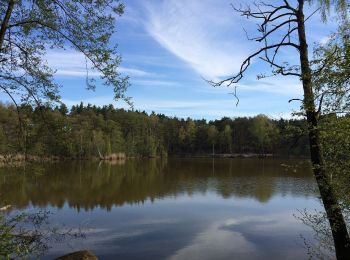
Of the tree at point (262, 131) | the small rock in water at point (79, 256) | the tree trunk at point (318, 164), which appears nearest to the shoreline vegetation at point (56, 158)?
the small rock in water at point (79, 256)

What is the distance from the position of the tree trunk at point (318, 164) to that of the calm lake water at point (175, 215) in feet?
1.20

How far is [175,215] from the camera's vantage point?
19.7m

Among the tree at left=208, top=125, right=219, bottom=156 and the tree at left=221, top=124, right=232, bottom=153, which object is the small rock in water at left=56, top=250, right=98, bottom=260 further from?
the tree at left=208, top=125, right=219, bottom=156

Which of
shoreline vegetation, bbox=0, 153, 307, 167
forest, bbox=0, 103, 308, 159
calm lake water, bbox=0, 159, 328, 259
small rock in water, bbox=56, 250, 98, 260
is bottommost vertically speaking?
calm lake water, bbox=0, 159, 328, 259

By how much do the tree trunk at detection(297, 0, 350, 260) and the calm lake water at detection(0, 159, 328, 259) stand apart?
1.20 feet

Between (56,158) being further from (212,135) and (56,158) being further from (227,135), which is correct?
(227,135)

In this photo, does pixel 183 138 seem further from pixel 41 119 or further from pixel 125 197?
pixel 41 119

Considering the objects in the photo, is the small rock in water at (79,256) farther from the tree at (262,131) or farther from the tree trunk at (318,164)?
the tree at (262,131)

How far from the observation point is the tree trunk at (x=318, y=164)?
6730 mm

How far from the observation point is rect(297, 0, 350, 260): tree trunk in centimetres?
673

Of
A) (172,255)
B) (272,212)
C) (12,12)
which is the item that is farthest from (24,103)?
(272,212)

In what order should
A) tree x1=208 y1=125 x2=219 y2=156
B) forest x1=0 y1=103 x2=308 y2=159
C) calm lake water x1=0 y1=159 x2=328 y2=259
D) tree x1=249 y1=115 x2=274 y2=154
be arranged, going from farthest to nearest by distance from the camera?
tree x1=208 y1=125 x2=219 y2=156 → tree x1=249 y1=115 x2=274 y2=154 → forest x1=0 y1=103 x2=308 y2=159 → calm lake water x1=0 y1=159 x2=328 y2=259

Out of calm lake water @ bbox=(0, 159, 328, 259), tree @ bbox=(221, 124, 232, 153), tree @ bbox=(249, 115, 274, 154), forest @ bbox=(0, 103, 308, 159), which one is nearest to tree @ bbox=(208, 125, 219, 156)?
forest @ bbox=(0, 103, 308, 159)

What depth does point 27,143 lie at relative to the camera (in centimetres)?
644
